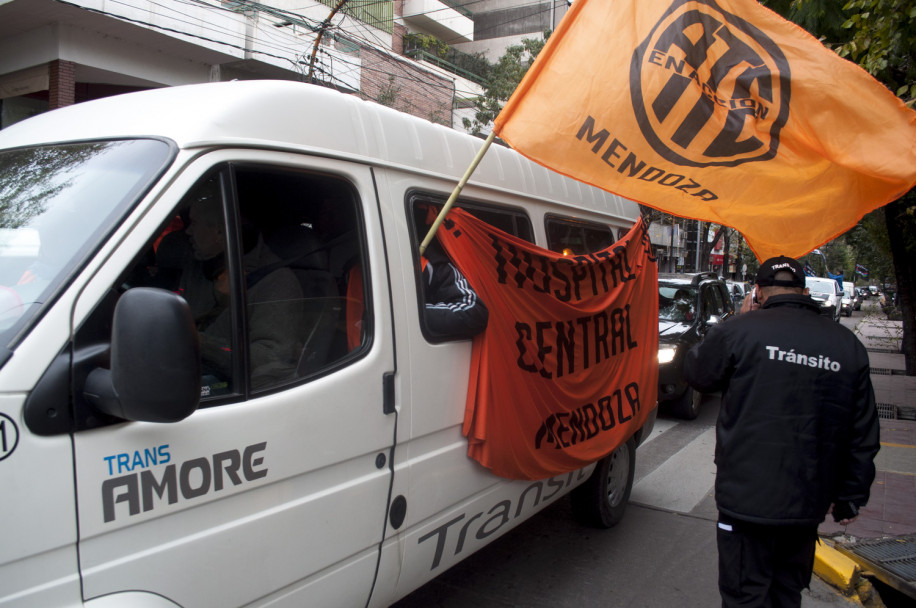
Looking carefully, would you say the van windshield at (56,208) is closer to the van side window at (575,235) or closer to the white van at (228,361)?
the white van at (228,361)

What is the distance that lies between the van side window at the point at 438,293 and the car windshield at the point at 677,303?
22.7ft

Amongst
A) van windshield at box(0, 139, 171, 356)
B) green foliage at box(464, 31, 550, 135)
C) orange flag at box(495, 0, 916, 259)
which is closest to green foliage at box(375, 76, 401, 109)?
green foliage at box(464, 31, 550, 135)

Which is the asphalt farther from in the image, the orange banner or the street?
the orange banner

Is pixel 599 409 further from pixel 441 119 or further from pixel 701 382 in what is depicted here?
pixel 441 119

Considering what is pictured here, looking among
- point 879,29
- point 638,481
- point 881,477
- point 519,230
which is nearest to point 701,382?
point 519,230

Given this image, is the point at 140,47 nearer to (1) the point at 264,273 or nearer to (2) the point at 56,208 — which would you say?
(1) the point at 264,273

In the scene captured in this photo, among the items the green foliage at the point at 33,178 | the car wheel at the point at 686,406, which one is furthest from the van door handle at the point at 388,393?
the car wheel at the point at 686,406

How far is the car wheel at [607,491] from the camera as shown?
15.9ft

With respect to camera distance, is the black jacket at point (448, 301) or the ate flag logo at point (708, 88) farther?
the ate flag logo at point (708, 88)

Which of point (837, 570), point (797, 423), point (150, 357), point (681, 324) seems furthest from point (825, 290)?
point (150, 357)

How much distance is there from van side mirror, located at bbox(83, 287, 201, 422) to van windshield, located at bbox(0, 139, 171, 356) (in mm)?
270

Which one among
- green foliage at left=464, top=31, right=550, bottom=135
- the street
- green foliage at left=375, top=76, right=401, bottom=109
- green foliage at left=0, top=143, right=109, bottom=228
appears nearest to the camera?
green foliage at left=0, top=143, right=109, bottom=228

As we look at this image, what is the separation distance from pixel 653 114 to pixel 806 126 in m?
0.81

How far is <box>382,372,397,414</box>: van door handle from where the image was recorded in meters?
2.65
